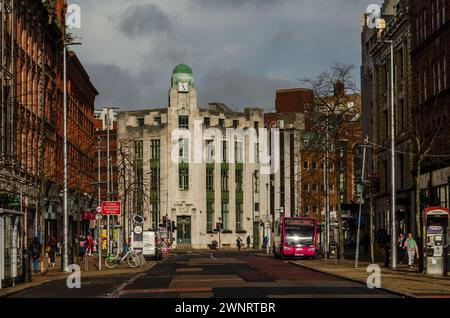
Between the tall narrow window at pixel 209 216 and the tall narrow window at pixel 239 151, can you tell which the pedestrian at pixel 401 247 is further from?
the tall narrow window at pixel 239 151

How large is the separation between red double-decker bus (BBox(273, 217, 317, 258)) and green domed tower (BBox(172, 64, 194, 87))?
6871cm

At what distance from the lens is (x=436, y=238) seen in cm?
4181

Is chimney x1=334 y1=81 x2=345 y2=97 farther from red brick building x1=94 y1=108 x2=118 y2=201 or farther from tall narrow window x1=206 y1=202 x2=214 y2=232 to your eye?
tall narrow window x1=206 y1=202 x2=214 y2=232

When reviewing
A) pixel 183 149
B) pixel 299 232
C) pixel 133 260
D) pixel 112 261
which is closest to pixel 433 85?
pixel 299 232

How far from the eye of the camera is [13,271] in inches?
1442

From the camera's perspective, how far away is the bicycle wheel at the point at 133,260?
2196 inches

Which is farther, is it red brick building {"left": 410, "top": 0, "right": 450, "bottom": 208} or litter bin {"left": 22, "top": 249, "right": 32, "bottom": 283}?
red brick building {"left": 410, "top": 0, "right": 450, "bottom": 208}

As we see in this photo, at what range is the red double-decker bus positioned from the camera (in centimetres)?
7375

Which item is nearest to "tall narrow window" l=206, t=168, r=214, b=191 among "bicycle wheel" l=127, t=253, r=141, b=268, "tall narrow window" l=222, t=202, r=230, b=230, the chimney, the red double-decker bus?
"tall narrow window" l=222, t=202, r=230, b=230

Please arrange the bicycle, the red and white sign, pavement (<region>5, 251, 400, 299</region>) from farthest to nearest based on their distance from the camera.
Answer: the bicycle → the red and white sign → pavement (<region>5, 251, 400, 299</region>)

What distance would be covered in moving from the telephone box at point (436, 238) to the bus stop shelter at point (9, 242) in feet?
53.4

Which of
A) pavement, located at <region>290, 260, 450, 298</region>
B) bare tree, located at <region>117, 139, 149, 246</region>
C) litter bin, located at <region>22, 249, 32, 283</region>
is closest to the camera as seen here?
pavement, located at <region>290, 260, 450, 298</region>

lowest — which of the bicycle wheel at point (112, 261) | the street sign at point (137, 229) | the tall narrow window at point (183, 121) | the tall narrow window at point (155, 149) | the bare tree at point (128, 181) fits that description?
the bicycle wheel at point (112, 261)

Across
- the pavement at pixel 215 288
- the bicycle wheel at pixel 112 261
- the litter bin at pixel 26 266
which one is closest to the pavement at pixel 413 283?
the pavement at pixel 215 288
